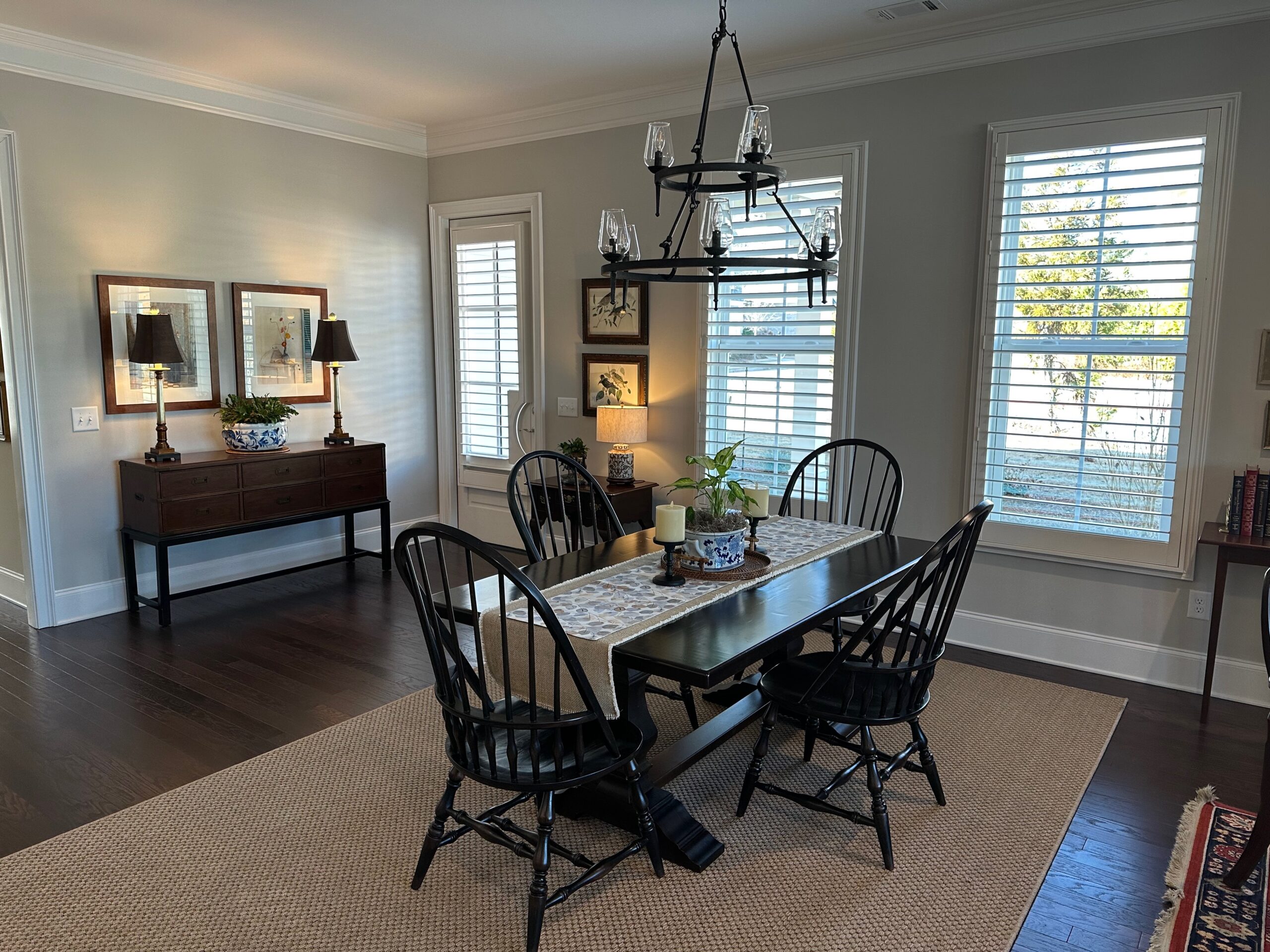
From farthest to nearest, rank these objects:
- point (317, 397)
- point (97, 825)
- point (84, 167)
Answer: point (317, 397) → point (84, 167) → point (97, 825)

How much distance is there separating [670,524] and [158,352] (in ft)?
10.2

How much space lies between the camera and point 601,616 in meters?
2.35

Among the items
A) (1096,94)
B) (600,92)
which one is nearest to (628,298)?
(600,92)

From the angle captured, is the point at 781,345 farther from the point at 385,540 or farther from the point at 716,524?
the point at 385,540

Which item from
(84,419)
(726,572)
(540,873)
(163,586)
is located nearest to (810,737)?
(726,572)

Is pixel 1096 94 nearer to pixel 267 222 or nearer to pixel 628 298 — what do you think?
pixel 628 298

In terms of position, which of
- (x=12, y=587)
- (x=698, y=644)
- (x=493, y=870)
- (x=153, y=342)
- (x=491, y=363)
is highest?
(x=153, y=342)

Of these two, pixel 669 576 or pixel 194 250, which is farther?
pixel 194 250

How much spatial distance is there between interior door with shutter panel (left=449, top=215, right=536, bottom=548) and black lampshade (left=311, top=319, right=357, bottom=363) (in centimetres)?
95

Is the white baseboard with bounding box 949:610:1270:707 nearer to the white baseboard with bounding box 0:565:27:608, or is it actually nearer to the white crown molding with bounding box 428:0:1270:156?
the white crown molding with bounding box 428:0:1270:156

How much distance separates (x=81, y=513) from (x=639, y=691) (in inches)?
139

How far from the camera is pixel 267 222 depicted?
512cm

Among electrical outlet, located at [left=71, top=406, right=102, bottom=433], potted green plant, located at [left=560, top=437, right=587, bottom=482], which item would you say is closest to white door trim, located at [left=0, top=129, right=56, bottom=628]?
electrical outlet, located at [left=71, top=406, right=102, bottom=433]

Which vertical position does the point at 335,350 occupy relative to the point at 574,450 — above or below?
above
